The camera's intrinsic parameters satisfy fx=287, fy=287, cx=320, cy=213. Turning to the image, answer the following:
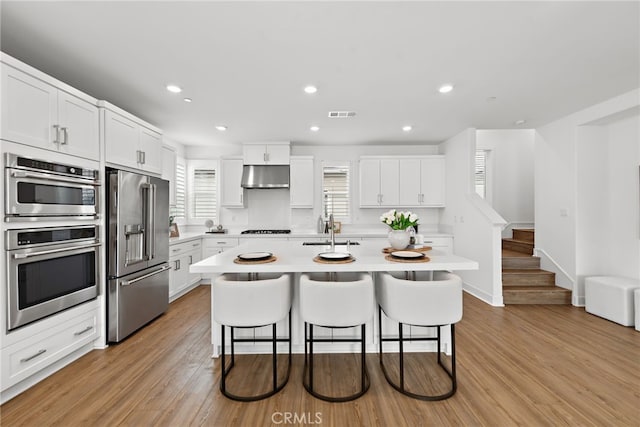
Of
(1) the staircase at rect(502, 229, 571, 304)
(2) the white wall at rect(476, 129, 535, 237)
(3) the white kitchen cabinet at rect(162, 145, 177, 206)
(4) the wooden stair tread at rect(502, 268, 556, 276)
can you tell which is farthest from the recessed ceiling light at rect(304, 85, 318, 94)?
(2) the white wall at rect(476, 129, 535, 237)

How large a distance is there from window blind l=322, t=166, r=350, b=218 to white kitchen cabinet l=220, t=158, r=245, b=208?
1574mm

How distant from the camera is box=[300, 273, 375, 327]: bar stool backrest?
190 centimetres

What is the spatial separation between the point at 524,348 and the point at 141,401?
3.19m

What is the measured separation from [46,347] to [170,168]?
306cm

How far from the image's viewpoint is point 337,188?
555cm

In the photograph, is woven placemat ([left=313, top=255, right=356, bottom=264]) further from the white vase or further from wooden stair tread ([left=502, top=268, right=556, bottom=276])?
wooden stair tread ([left=502, top=268, right=556, bottom=276])

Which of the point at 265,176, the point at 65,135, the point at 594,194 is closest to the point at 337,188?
the point at 265,176

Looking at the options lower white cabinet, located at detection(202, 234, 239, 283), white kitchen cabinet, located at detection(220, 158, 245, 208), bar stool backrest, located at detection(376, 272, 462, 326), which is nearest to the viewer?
bar stool backrest, located at detection(376, 272, 462, 326)

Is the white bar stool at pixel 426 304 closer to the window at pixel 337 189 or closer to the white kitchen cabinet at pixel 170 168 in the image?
the window at pixel 337 189

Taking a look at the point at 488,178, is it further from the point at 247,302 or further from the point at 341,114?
the point at 247,302

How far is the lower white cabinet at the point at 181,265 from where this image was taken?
13.4 ft

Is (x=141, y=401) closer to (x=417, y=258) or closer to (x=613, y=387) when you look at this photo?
(x=417, y=258)

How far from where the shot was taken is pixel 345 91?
3.00 metres

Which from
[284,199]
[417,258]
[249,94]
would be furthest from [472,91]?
[284,199]
